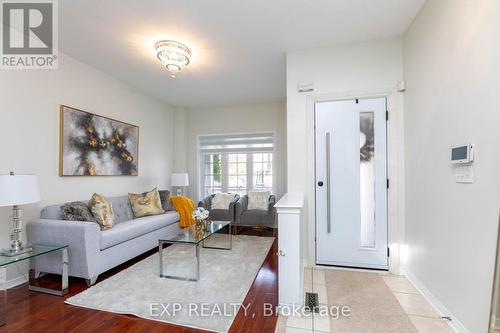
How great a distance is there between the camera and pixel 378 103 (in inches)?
109


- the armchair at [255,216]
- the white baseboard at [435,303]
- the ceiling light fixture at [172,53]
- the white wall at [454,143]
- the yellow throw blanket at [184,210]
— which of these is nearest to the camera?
the white wall at [454,143]

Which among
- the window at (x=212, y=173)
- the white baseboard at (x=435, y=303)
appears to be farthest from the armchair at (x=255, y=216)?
the white baseboard at (x=435, y=303)

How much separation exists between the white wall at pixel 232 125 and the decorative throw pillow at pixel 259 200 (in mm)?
431

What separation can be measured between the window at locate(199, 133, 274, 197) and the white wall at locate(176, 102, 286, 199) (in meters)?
0.15

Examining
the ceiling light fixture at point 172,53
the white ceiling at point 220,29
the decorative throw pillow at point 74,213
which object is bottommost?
the decorative throw pillow at point 74,213

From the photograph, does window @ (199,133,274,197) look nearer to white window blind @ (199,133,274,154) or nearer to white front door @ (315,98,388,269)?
white window blind @ (199,133,274,154)

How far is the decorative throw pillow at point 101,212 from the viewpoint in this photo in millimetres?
2888

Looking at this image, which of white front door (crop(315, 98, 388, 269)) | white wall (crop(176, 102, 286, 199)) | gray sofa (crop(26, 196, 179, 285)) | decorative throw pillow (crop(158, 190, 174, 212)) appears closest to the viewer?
gray sofa (crop(26, 196, 179, 285))

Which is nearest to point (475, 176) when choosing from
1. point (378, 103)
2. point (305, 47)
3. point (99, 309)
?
point (378, 103)

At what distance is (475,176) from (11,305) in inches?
151

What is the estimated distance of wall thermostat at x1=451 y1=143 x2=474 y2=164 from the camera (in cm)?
154

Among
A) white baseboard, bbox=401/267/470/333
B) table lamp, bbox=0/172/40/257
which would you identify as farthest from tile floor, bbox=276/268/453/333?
table lamp, bbox=0/172/40/257

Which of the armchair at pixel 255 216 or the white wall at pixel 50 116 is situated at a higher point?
the white wall at pixel 50 116

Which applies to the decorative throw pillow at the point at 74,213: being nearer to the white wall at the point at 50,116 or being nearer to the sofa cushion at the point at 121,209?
the white wall at the point at 50,116
